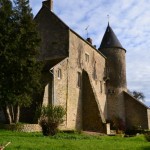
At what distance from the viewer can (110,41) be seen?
142 ft

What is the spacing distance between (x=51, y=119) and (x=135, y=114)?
74.5 feet

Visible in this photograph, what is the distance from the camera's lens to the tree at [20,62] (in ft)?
74.0

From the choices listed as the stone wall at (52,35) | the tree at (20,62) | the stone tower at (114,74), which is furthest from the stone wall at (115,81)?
the tree at (20,62)

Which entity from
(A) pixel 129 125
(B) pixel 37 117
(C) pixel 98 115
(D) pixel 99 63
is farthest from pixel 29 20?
Result: (A) pixel 129 125

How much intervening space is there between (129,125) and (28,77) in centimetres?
2204

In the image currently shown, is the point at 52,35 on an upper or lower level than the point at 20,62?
upper

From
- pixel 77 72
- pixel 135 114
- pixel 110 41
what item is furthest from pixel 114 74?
pixel 77 72

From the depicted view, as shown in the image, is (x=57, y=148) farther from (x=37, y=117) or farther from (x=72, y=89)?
(x=72, y=89)

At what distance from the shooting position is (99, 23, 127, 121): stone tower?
41.3 metres

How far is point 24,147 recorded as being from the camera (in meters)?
13.0

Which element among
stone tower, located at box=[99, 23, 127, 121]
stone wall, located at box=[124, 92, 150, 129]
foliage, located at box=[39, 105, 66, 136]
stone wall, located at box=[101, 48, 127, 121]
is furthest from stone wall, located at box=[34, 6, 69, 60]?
stone wall, located at box=[124, 92, 150, 129]

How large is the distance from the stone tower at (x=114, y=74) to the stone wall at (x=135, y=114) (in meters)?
0.73

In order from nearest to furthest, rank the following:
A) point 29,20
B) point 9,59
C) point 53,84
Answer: point 9,59 → point 29,20 → point 53,84

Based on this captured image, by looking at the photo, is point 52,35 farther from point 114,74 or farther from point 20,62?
point 114,74
